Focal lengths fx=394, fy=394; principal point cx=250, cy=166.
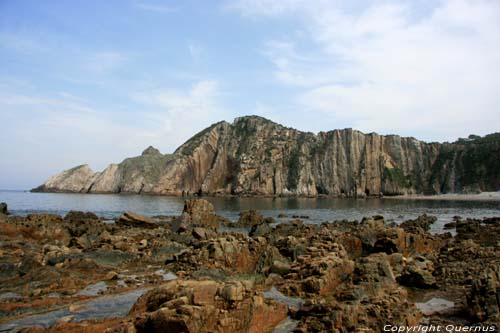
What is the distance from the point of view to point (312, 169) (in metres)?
176

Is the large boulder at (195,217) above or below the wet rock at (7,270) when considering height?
above

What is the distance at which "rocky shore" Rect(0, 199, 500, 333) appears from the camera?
1314 cm

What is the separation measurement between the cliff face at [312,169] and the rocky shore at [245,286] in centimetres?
13863

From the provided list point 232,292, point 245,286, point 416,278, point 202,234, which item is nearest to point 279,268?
point 416,278

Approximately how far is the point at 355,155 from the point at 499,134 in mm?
73544

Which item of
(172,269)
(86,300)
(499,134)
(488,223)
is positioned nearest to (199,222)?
(172,269)

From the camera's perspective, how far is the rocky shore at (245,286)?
13141 mm

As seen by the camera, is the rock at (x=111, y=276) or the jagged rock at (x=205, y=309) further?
the rock at (x=111, y=276)

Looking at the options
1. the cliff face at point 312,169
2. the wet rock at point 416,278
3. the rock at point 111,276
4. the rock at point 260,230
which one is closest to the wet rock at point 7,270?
the rock at point 111,276

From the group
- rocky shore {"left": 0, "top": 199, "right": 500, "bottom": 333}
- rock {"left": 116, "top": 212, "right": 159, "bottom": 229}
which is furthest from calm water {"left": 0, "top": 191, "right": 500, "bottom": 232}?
rocky shore {"left": 0, "top": 199, "right": 500, "bottom": 333}

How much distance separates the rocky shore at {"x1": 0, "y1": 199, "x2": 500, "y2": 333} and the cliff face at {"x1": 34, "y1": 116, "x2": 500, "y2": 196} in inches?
5458

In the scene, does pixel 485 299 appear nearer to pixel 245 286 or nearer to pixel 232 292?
pixel 245 286

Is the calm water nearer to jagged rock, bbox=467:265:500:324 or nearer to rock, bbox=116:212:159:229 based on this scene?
rock, bbox=116:212:159:229

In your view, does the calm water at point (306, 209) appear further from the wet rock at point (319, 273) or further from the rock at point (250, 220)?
the wet rock at point (319, 273)
